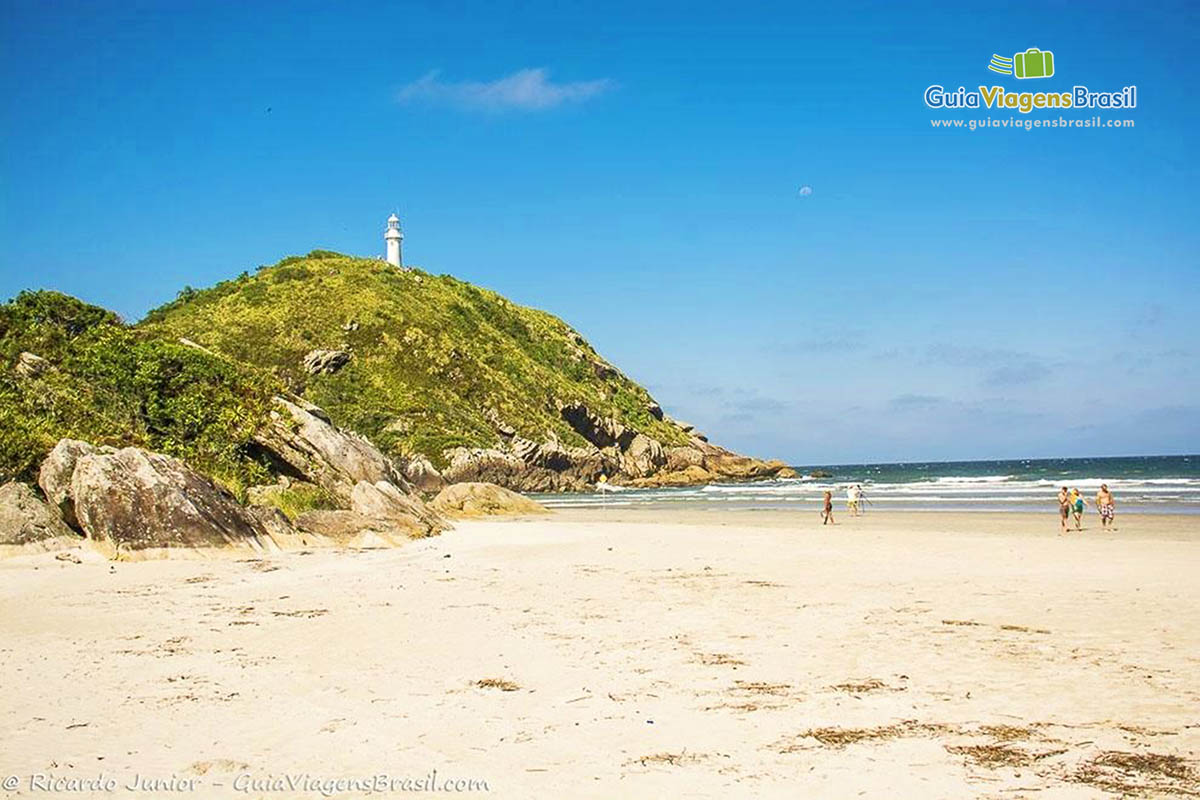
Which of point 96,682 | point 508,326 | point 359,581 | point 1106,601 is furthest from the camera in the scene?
point 508,326

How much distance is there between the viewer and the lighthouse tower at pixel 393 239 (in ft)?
339

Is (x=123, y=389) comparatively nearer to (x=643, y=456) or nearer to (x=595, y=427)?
(x=595, y=427)

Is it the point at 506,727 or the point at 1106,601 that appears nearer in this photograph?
the point at 506,727

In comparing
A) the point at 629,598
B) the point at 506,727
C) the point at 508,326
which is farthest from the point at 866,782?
the point at 508,326

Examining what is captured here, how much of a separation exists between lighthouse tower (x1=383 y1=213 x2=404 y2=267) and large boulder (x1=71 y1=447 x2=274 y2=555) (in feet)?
287

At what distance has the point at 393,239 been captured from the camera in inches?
4099

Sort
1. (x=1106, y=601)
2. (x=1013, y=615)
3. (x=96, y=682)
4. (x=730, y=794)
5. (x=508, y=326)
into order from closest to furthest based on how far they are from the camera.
Answer: (x=730, y=794) < (x=96, y=682) < (x=1013, y=615) < (x=1106, y=601) < (x=508, y=326)

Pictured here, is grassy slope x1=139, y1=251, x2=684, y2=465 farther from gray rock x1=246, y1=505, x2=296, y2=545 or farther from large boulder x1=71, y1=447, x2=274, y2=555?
large boulder x1=71, y1=447, x2=274, y2=555

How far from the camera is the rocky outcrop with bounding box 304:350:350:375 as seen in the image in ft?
255

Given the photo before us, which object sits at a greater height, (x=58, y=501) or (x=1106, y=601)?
(x=58, y=501)

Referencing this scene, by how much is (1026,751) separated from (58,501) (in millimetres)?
18033

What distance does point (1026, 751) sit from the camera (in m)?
6.22

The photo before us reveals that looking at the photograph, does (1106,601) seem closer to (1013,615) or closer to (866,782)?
(1013,615)

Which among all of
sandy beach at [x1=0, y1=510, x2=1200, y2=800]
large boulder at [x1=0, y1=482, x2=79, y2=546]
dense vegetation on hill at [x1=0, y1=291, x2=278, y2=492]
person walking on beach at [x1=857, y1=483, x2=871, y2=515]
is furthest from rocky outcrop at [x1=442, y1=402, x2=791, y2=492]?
sandy beach at [x1=0, y1=510, x2=1200, y2=800]
